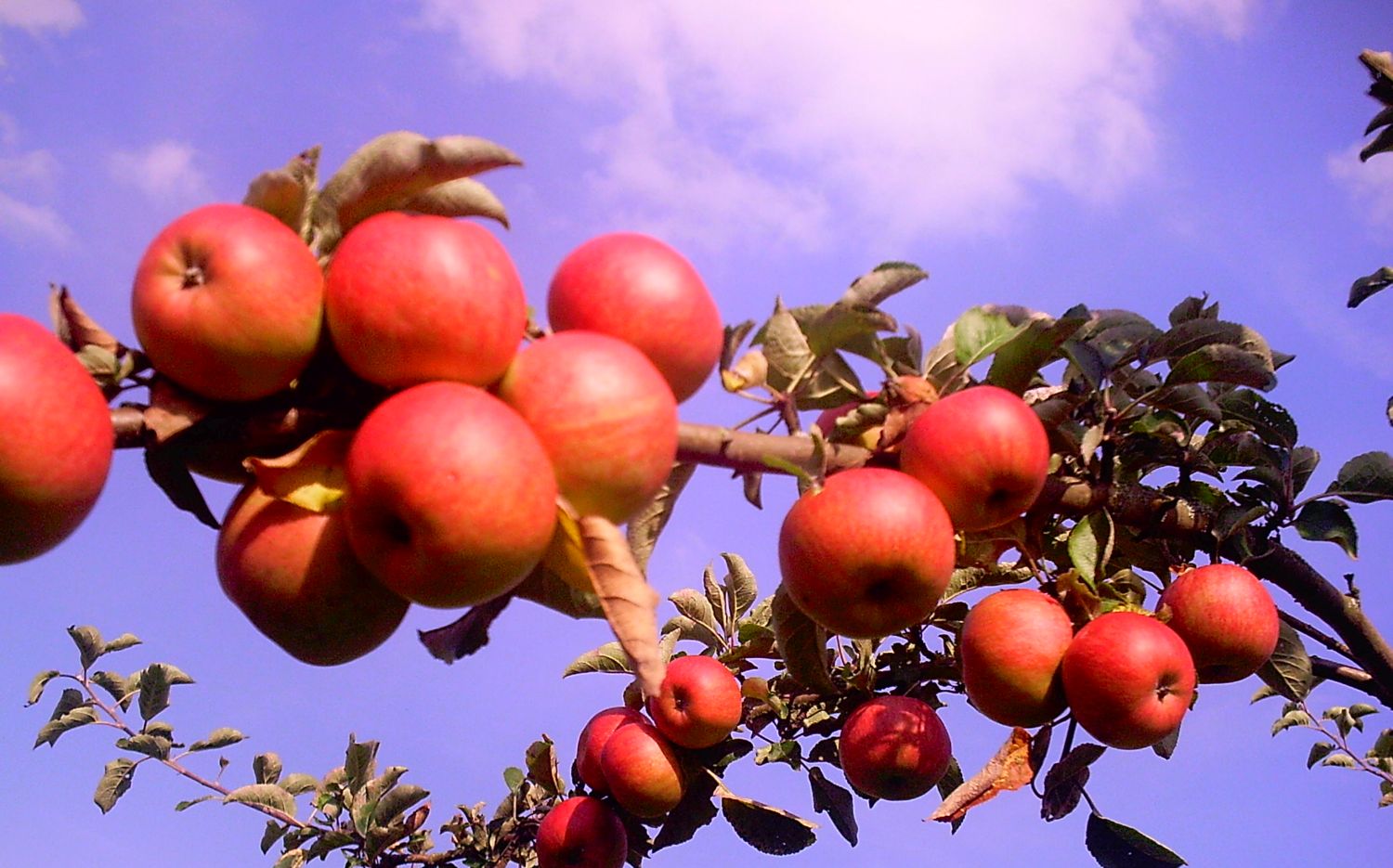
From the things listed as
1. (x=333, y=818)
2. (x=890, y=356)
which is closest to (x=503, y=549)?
(x=890, y=356)

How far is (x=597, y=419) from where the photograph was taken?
119 cm

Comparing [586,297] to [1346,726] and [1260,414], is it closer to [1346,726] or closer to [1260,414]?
[1260,414]

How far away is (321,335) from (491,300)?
0.78 feet

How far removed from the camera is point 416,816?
4.14 meters

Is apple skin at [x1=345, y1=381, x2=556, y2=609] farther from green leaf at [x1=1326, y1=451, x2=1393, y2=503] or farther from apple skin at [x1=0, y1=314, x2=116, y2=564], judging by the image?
green leaf at [x1=1326, y1=451, x2=1393, y2=503]

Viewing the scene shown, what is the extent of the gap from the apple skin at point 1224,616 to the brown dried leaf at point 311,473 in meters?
1.92

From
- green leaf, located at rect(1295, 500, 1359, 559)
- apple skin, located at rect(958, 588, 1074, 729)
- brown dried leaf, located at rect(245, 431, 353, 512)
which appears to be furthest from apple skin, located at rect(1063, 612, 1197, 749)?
brown dried leaf, located at rect(245, 431, 353, 512)

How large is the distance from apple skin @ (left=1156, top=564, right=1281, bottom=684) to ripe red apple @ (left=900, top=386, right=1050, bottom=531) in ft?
2.33

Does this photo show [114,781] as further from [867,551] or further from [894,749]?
[867,551]

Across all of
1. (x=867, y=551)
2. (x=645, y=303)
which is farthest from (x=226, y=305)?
(x=867, y=551)

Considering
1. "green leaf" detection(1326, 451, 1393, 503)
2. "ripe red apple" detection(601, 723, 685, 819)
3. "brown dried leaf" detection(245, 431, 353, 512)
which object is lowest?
"ripe red apple" detection(601, 723, 685, 819)

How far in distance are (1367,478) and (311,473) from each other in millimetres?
2706

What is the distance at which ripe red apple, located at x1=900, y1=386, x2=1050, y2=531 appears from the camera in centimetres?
171

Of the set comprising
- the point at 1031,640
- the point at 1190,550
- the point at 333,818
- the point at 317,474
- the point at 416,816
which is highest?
the point at 1190,550
